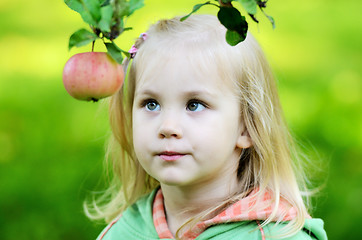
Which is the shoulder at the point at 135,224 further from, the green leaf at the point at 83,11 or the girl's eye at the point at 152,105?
the green leaf at the point at 83,11

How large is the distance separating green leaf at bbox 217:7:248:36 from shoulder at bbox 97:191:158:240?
3.67ft

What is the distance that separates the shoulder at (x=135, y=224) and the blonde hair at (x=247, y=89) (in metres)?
0.29

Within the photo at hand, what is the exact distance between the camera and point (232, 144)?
2.11m

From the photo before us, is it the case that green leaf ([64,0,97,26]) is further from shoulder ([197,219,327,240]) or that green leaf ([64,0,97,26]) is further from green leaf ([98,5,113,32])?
shoulder ([197,219,327,240])

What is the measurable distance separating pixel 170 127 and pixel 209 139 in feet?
0.42

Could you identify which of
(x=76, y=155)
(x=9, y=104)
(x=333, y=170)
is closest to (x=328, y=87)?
(x=333, y=170)

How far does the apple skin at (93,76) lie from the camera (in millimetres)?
1294

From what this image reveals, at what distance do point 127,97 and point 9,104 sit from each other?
2036mm

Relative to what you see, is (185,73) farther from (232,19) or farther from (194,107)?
(232,19)

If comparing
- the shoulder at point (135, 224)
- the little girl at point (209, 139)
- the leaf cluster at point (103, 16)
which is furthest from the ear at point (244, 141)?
the leaf cluster at point (103, 16)

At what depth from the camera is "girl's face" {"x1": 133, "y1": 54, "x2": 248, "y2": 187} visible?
6.47ft

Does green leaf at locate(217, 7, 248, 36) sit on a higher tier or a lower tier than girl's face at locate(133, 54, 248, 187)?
higher

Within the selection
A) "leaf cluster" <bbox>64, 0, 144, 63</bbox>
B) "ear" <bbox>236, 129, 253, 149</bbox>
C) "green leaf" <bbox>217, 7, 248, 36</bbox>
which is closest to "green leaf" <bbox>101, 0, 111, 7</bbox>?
"leaf cluster" <bbox>64, 0, 144, 63</bbox>

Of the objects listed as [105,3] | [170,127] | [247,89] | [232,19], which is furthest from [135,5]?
[247,89]
